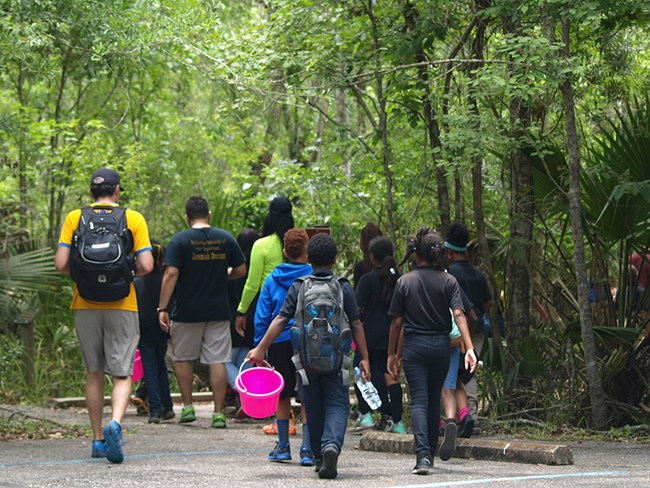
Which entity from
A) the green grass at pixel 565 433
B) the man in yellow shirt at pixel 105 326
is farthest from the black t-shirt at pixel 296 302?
the green grass at pixel 565 433

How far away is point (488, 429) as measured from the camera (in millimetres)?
11000

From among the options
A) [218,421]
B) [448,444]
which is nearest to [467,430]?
[448,444]

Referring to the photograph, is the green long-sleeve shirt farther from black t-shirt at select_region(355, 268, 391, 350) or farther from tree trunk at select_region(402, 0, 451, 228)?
tree trunk at select_region(402, 0, 451, 228)

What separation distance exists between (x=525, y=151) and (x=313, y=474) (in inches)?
193

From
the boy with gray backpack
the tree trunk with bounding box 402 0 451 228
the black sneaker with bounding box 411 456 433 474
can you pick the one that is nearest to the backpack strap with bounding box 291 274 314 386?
the boy with gray backpack

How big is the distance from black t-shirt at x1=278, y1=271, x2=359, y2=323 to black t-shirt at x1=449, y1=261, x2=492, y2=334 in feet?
7.68

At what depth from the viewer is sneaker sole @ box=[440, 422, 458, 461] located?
825cm

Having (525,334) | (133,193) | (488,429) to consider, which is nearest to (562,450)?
(488,429)

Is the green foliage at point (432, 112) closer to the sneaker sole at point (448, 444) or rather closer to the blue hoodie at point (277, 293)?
the blue hoodie at point (277, 293)

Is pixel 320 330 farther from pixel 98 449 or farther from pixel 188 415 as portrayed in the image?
pixel 188 415

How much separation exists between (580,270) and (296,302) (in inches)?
144

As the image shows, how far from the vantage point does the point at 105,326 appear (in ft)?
27.8

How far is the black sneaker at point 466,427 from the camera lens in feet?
32.4

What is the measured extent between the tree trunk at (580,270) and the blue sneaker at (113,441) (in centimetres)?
448
